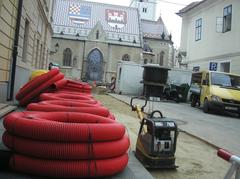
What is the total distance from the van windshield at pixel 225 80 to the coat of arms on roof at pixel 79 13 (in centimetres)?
5228

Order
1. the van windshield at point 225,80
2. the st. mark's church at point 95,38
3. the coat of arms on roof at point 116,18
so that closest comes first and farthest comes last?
the van windshield at point 225,80
the st. mark's church at point 95,38
the coat of arms on roof at point 116,18

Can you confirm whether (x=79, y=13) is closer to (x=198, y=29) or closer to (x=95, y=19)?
(x=95, y=19)

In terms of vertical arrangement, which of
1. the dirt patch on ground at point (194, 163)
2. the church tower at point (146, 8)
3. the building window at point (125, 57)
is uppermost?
the church tower at point (146, 8)

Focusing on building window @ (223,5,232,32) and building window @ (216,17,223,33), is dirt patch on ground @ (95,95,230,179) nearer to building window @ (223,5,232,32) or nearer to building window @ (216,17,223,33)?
building window @ (223,5,232,32)

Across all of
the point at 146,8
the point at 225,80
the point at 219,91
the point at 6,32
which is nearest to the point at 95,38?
the point at 146,8

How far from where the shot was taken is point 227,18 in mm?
26188

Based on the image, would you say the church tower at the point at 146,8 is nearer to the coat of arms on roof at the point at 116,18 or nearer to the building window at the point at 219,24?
the coat of arms on roof at the point at 116,18

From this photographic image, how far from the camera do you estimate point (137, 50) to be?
228 ft

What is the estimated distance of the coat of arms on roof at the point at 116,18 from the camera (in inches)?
2756

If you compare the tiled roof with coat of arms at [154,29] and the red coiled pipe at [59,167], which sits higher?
the tiled roof with coat of arms at [154,29]

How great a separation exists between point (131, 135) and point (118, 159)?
4514mm

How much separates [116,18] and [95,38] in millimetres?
6053

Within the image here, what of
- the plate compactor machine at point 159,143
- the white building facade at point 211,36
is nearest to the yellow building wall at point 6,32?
the plate compactor machine at point 159,143

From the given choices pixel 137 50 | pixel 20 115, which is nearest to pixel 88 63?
pixel 137 50
